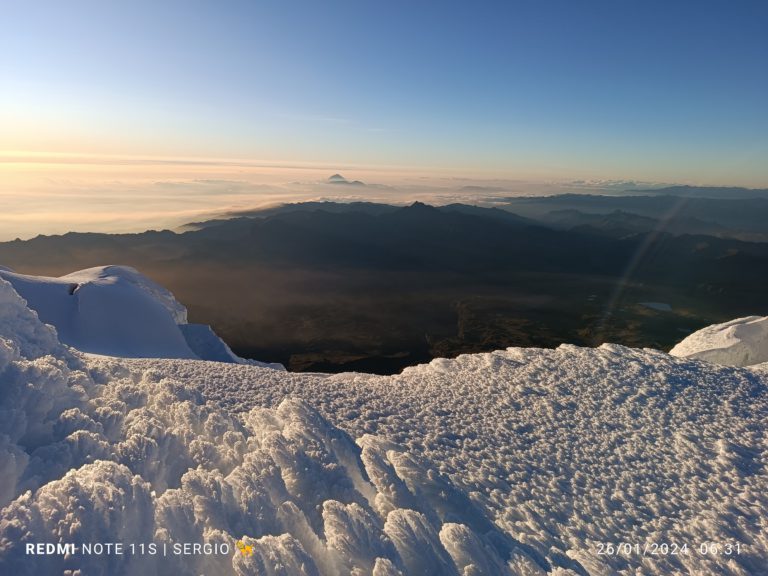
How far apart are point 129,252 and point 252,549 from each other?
17576 centimetres

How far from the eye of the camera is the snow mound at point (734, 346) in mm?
20969

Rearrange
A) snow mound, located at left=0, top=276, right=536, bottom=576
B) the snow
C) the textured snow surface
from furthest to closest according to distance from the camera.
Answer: the snow < the textured snow surface < snow mound, located at left=0, top=276, right=536, bottom=576

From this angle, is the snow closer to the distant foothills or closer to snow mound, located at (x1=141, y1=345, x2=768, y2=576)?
the distant foothills

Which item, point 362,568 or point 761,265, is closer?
point 362,568

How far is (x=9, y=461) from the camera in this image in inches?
189

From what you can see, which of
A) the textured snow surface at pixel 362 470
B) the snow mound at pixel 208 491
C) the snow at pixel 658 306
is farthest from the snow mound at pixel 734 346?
the snow at pixel 658 306

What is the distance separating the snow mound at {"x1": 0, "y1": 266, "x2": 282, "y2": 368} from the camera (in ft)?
65.7

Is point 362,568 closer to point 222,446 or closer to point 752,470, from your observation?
point 222,446

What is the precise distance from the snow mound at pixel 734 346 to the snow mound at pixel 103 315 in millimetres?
25596

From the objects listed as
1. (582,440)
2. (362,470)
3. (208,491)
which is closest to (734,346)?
(582,440)

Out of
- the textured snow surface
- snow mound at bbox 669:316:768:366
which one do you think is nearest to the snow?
snow mound at bbox 669:316:768:366

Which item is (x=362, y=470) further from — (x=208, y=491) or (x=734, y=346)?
(x=734, y=346)

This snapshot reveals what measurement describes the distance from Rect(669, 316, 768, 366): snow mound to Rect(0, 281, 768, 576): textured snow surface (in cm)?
1161

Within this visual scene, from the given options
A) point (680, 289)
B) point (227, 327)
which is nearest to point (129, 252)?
point (227, 327)
